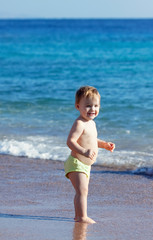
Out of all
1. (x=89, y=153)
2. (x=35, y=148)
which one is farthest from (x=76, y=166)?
(x=35, y=148)

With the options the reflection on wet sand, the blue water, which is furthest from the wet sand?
the blue water

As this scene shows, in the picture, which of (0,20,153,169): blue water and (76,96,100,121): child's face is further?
(0,20,153,169): blue water

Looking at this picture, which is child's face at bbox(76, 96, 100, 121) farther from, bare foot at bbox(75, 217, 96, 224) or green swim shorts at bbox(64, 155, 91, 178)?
bare foot at bbox(75, 217, 96, 224)

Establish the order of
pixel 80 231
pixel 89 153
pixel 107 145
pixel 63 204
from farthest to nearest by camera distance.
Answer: pixel 63 204 → pixel 107 145 → pixel 89 153 → pixel 80 231

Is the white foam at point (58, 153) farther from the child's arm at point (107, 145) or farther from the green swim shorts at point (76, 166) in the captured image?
the green swim shorts at point (76, 166)

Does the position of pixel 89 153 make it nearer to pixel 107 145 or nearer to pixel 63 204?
pixel 107 145

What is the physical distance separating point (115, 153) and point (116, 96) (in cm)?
604

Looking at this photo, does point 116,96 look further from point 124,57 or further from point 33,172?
point 124,57

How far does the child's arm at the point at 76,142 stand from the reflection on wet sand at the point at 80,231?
528 mm

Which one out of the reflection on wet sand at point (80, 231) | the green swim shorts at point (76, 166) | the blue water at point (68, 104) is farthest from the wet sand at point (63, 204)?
the blue water at point (68, 104)

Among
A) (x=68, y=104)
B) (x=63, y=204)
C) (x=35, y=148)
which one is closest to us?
(x=63, y=204)

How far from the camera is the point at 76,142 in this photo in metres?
3.71

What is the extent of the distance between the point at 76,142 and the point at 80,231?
694mm

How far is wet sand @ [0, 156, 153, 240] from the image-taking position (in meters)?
3.41
